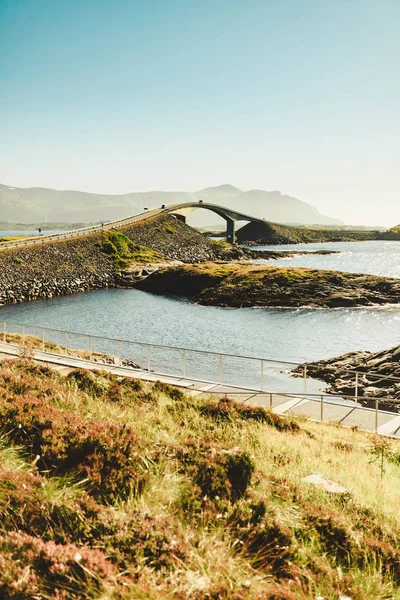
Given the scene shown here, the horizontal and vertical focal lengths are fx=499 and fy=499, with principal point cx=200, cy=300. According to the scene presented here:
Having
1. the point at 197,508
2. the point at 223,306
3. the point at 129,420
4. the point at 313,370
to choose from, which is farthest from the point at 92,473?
the point at 223,306

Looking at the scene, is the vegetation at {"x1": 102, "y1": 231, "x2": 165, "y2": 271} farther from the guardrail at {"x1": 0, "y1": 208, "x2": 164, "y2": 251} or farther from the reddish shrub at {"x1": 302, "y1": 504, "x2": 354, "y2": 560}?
the reddish shrub at {"x1": 302, "y1": 504, "x2": 354, "y2": 560}

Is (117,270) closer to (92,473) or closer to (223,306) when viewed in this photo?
(223,306)

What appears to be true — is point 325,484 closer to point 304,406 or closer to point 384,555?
point 384,555

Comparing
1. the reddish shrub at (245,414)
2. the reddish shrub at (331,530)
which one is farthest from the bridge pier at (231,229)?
the reddish shrub at (331,530)

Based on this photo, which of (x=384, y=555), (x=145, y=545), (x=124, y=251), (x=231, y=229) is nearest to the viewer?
(x=145, y=545)

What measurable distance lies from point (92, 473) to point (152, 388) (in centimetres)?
1006

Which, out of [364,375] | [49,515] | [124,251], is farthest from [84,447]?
[124,251]

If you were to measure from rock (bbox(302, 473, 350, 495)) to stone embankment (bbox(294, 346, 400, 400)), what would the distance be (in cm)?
1726

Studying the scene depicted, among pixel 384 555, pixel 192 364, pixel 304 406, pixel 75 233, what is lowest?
pixel 192 364

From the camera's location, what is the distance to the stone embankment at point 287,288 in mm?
70250

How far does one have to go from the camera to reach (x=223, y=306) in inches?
2805

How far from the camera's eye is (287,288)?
73.2 meters

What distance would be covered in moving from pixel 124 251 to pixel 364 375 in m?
85.8

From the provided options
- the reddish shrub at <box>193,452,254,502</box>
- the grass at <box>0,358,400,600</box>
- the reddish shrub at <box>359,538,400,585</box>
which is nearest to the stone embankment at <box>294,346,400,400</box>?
the grass at <box>0,358,400,600</box>
